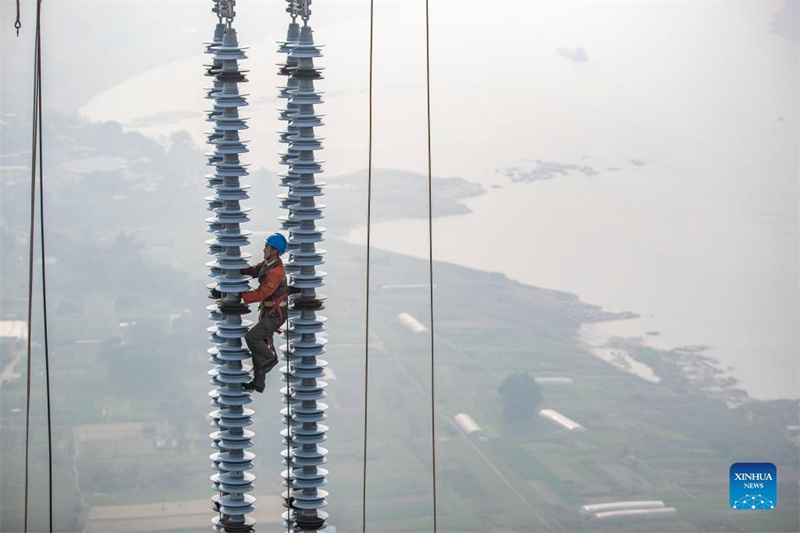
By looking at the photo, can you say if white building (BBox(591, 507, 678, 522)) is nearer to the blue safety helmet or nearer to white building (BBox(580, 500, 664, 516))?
white building (BBox(580, 500, 664, 516))

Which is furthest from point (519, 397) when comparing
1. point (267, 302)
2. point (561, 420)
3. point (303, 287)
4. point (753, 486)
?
point (267, 302)

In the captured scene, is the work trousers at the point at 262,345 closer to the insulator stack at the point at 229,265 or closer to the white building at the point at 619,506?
the insulator stack at the point at 229,265


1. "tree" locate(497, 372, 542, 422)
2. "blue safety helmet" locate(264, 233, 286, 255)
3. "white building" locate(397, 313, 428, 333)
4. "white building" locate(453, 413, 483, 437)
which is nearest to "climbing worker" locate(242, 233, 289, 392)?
"blue safety helmet" locate(264, 233, 286, 255)

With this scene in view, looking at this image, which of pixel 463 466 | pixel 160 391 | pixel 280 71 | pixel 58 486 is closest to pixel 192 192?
pixel 160 391

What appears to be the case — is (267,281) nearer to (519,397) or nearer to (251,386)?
(251,386)

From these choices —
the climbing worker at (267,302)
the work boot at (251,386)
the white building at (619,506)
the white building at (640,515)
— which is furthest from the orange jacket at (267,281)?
the white building at (619,506)

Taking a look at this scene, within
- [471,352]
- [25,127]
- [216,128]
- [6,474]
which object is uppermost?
[25,127]

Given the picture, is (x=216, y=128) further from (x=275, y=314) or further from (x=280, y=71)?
(x=275, y=314)
